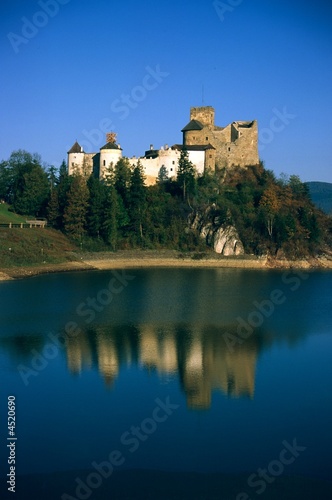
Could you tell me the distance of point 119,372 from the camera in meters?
17.9

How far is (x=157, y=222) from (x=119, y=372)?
37918mm

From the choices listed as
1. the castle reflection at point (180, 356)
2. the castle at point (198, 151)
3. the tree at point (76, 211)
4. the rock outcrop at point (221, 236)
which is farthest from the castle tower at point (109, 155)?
the castle reflection at point (180, 356)

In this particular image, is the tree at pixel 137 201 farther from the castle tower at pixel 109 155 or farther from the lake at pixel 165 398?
the lake at pixel 165 398

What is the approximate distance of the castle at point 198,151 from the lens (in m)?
57.9

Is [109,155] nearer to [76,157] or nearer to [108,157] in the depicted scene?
[108,157]

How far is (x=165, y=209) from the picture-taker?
184ft

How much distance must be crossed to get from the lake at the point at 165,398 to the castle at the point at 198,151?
29.6m

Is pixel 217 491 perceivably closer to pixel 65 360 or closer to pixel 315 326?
pixel 65 360

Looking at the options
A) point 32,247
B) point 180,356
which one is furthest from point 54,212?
point 180,356

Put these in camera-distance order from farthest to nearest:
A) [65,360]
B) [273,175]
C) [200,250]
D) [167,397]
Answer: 1. [273,175]
2. [200,250]
3. [65,360]
4. [167,397]

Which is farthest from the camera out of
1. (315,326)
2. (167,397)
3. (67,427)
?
(315,326)

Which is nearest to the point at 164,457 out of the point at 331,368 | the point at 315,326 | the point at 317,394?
the point at 317,394

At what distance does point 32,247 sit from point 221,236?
58.8 feet

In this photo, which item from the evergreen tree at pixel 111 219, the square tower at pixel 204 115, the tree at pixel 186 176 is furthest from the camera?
the square tower at pixel 204 115
